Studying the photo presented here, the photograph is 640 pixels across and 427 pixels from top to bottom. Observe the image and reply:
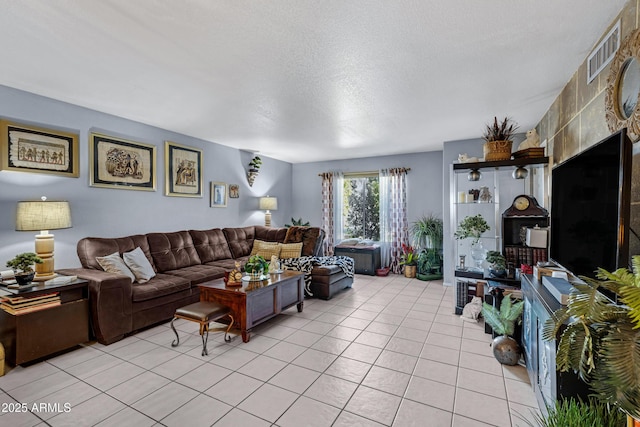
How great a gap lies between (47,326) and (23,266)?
59 cm

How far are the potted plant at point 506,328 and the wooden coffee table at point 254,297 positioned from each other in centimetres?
216

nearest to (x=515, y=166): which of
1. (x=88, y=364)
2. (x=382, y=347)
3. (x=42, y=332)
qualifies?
(x=382, y=347)

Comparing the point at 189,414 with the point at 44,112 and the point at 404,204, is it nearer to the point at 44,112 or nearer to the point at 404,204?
the point at 44,112

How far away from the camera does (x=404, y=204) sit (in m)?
6.24

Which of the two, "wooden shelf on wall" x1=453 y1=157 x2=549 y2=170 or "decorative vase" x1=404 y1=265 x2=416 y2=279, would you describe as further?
"decorative vase" x1=404 y1=265 x2=416 y2=279

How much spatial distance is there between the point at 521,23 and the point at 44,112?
449 cm

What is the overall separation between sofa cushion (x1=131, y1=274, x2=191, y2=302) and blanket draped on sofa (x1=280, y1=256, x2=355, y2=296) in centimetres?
154

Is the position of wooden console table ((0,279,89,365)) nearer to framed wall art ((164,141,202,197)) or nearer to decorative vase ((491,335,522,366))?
framed wall art ((164,141,202,197))

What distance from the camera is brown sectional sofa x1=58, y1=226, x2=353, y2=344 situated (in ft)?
9.50

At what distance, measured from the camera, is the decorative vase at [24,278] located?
2.61 m

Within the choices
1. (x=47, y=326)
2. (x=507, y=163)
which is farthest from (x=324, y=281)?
(x=47, y=326)

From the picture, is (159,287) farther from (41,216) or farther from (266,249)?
(266,249)

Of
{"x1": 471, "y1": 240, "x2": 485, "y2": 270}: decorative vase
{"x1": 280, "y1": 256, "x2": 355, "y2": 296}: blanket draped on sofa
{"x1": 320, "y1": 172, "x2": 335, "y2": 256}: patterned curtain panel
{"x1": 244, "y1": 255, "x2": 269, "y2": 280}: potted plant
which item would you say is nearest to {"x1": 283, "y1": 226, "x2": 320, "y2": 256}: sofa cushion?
{"x1": 280, "y1": 256, "x2": 355, "y2": 296}: blanket draped on sofa

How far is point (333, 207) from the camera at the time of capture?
7.00 m
